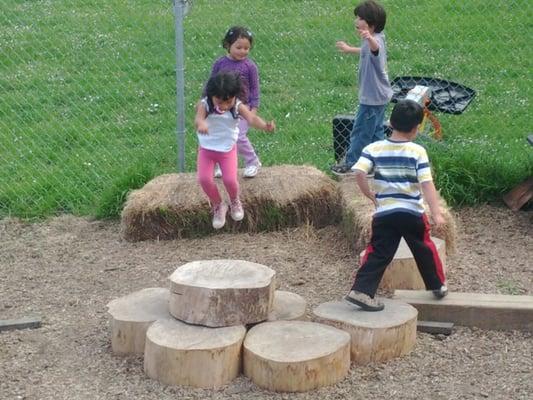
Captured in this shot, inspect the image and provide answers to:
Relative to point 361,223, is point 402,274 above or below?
below

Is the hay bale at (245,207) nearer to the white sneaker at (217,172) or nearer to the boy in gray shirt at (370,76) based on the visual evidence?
the white sneaker at (217,172)

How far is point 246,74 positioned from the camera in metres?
7.11

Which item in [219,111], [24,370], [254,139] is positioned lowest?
[24,370]

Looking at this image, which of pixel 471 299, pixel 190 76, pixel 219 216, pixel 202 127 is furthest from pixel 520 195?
pixel 190 76

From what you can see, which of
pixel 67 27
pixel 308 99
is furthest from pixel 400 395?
pixel 67 27

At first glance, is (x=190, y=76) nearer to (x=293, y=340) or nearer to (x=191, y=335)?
(x=191, y=335)

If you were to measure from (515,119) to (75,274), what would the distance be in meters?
4.76

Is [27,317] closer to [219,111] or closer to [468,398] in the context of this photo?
[219,111]

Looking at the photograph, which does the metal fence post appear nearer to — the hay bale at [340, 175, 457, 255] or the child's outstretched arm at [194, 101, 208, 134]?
the child's outstretched arm at [194, 101, 208, 134]

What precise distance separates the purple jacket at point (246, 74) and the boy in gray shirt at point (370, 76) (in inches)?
27.0

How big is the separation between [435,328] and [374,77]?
95.6 inches

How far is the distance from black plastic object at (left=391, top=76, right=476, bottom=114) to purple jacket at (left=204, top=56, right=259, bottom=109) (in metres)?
1.78

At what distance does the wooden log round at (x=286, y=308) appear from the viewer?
5.28m

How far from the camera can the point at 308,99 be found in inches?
400
